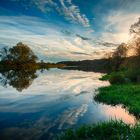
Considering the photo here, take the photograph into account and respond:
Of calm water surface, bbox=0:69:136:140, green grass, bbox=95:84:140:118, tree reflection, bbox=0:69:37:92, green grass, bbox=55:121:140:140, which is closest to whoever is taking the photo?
green grass, bbox=55:121:140:140

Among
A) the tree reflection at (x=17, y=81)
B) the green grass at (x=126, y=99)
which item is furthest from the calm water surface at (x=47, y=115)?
the tree reflection at (x=17, y=81)

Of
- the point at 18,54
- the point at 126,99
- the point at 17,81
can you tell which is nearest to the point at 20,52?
the point at 18,54

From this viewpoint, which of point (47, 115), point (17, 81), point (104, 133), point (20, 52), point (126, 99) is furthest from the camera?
point (20, 52)

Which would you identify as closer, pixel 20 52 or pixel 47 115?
pixel 47 115

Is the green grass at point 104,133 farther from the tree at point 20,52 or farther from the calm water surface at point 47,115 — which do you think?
the tree at point 20,52

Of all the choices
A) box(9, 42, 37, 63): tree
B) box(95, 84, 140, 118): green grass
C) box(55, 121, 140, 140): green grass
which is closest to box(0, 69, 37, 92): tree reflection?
box(95, 84, 140, 118): green grass

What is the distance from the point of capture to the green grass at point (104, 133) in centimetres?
1223

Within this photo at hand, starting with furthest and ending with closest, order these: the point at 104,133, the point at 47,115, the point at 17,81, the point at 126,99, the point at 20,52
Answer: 1. the point at 20,52
2. the point at 17,81
3. the point at 126,99
4. the point at 47,115
5. the point at 104,133

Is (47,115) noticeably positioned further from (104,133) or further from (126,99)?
(126,99)

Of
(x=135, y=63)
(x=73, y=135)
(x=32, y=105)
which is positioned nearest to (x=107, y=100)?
(x=32, y=105)

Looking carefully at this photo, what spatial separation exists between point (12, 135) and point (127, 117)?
712 centimetres

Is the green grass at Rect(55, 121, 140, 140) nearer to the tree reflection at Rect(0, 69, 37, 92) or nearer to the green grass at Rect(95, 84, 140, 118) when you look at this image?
the green grass at Rect(95, 84, 140, 118)

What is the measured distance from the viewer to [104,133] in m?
12.9

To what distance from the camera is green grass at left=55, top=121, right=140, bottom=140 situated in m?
12.2
